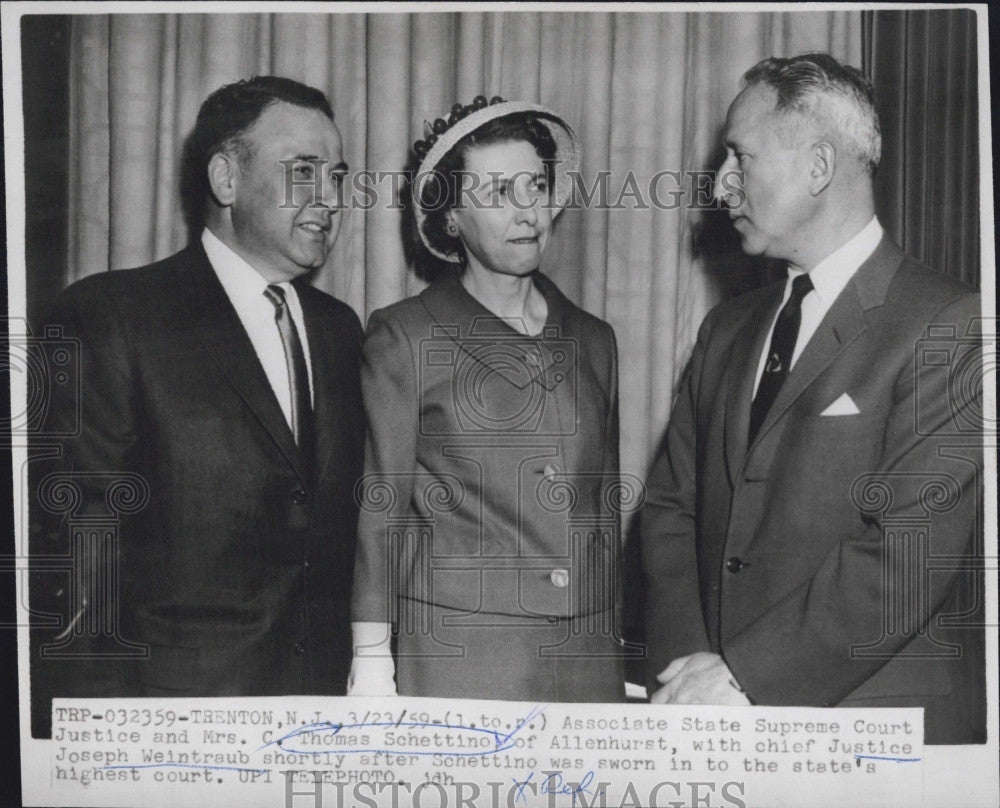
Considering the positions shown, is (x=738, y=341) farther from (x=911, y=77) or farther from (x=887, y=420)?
(x=911, y=77)

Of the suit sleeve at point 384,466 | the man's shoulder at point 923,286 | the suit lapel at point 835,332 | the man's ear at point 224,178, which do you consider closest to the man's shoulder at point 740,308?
the suit lapel at point 835,332

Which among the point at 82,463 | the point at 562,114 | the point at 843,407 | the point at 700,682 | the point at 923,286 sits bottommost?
the point at 700,682

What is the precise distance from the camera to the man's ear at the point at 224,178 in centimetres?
236

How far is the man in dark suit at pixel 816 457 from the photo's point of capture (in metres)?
2.25

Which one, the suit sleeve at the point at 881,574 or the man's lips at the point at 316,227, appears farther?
the man's lips at the point at 316,227

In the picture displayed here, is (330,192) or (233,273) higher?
(330,192)

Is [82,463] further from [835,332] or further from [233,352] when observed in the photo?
[835,332]

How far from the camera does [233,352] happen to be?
234 cm

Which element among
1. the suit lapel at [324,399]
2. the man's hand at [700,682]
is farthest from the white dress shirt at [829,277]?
the suit lapel at [324,399]

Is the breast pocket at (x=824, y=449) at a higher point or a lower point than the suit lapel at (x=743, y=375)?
lower

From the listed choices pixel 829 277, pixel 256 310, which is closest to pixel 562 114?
pixel 829 277

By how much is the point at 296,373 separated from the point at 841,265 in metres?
1.11

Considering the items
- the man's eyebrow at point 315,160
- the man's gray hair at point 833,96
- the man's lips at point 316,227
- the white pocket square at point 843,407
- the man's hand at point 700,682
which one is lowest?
the man's hand at point 700,682

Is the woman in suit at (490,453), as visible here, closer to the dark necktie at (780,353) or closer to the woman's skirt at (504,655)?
the woman's skirt at (504,655)
